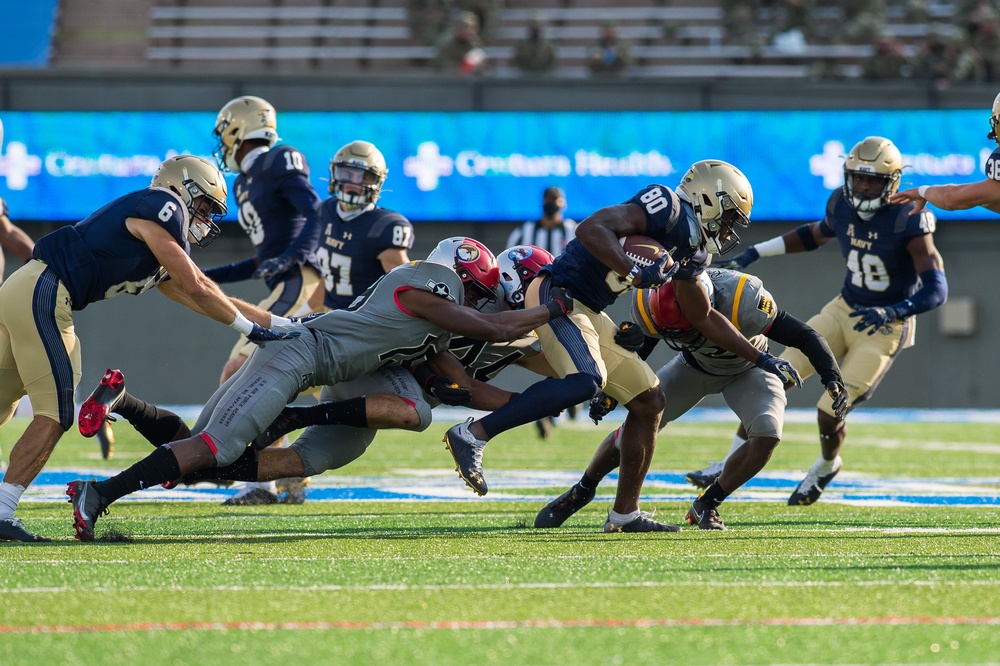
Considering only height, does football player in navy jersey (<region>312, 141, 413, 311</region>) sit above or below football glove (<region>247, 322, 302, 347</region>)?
above

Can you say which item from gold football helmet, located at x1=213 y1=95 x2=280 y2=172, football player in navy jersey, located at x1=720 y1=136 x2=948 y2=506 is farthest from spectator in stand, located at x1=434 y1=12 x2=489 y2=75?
football player in navy jersey, located at x1=720 y1=136 x2=948 y2=506

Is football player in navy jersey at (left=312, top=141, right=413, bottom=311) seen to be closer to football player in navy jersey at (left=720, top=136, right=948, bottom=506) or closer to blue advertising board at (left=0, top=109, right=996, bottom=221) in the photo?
football player in navy jersey at (left=720, top=136, right=948, bottom=506)

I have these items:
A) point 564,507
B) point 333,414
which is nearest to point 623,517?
point 564,507

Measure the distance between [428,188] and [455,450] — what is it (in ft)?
34.1

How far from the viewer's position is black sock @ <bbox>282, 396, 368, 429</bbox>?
5.53 m

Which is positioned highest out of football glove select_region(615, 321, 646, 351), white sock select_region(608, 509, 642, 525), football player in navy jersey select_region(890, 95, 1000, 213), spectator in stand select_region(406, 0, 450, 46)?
spectator in stand select_region(406, 0, 450, 46)

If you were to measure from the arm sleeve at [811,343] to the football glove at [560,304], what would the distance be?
109 centimetres

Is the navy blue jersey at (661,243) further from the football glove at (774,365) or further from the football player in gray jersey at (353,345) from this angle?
the football glove at (774,365)

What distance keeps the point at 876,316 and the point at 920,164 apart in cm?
901

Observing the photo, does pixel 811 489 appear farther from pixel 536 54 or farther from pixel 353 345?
pixel 536 54

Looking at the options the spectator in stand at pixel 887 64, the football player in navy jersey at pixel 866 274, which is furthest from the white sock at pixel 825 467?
the spectator in stand at pixel 887 64

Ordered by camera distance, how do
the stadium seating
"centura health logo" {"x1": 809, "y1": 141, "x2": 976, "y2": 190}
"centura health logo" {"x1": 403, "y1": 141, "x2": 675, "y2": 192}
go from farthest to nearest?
the stadium seating, "centura health logo" {"x1": 403, "y1": 141, "x2": 675, "y2": 192}, "centura health logo" {"x1": 809, "y1": 141, "x2": 976, "y2": 190}

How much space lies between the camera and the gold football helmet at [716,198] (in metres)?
5.64

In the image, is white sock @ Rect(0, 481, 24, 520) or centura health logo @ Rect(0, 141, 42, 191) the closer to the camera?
white sock @ Rect(0, 481, 24, 520)
